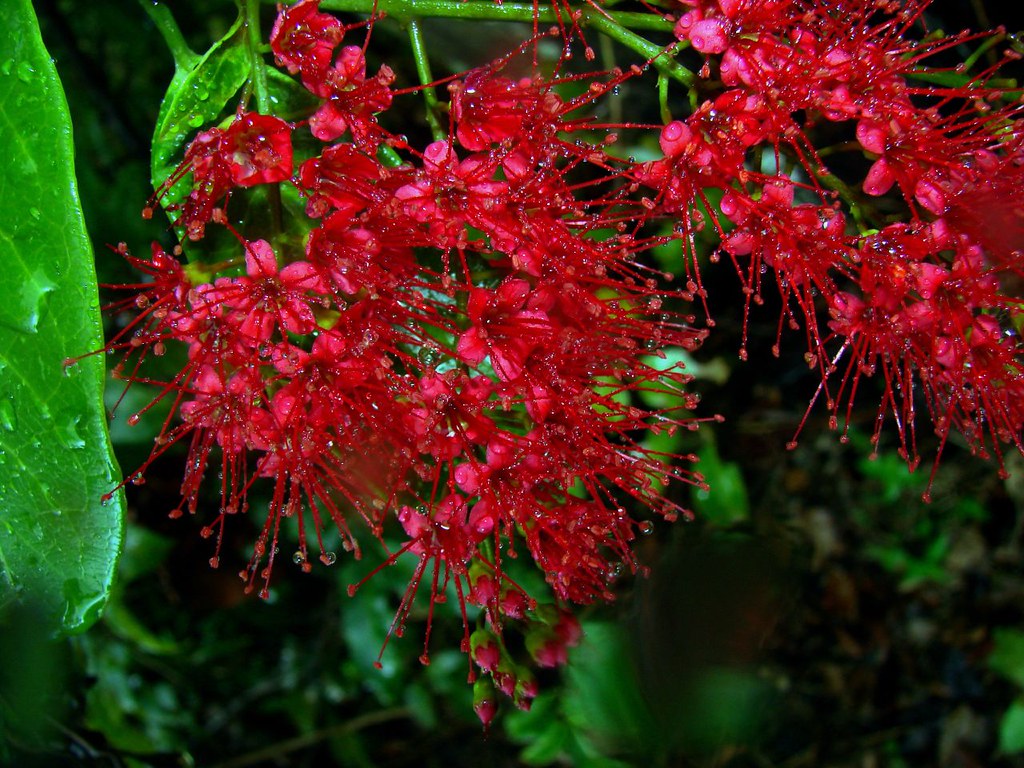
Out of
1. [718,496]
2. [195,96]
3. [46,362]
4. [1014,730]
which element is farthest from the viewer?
[1014,730]

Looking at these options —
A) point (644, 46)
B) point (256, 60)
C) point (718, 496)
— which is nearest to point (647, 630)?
point (718, 496)

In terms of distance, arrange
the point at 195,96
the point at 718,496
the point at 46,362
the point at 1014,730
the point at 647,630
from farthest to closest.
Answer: the point at 1014,730
the point at 718,496
the point at 647,630
the point at 195,96
the point at 46,362

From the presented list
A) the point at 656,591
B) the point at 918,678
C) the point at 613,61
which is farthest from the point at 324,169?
the point at 918,678

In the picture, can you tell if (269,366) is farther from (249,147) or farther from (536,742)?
(536,742)

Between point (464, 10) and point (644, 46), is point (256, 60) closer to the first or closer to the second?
point (464, 10)

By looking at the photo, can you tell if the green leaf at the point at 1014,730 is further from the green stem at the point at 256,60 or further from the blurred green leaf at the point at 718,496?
the green stem at the point at 256,60

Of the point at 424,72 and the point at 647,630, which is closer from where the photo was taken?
the point at 424,72
